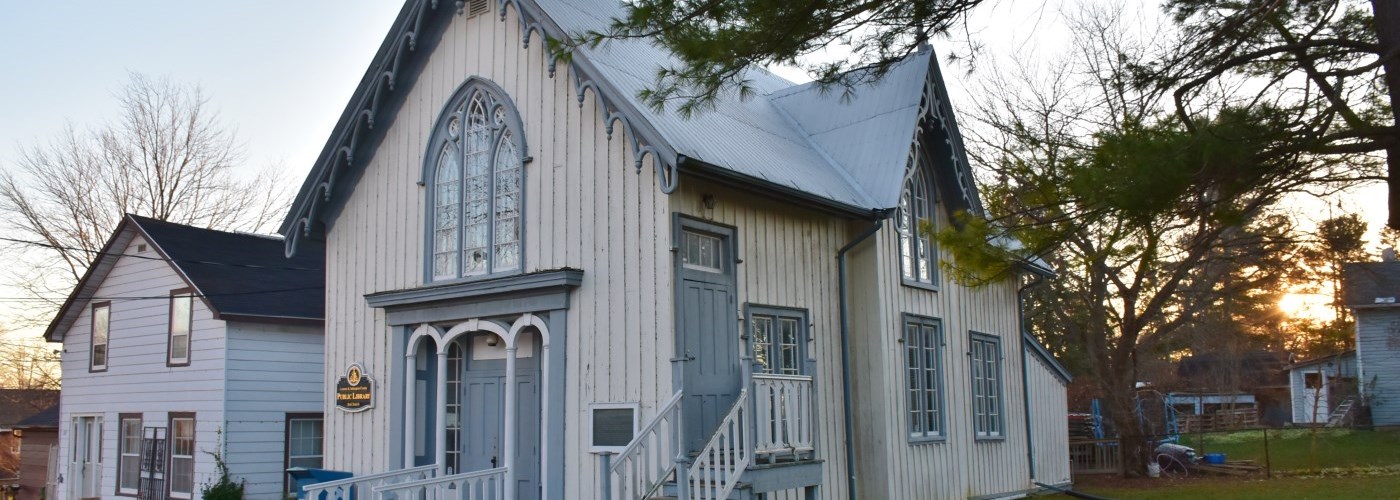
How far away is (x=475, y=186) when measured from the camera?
13656mm

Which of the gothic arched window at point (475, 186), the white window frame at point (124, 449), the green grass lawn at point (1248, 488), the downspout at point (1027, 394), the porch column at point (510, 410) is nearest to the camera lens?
the porch column at point (510, 410)

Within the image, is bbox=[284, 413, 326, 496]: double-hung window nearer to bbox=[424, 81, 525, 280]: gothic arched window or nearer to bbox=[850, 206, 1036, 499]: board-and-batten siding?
bbox=[424, 81, 525, 280]: gothic arched window

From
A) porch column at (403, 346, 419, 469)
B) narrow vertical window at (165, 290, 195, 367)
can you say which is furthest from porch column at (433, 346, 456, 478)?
narrow vertical window at (165, 290, 195, 367)

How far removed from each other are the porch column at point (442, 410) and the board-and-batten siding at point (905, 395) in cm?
513

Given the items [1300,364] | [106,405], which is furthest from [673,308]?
[1300,364]

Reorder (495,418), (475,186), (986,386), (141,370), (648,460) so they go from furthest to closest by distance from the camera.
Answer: (141,370), (986,386), (475,186), (495,418), (648,460)

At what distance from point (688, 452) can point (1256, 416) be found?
41908mm

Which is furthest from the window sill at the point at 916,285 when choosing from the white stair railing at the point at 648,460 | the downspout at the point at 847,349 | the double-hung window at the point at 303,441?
the double-hung window at the point at 303,441

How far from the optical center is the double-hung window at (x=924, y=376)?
15095 millimetres

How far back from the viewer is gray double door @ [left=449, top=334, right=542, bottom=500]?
41.9ft

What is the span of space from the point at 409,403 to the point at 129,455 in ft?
37.4

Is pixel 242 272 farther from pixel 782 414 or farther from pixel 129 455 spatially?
pixel 782 414

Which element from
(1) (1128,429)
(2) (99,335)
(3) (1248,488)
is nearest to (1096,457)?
(1) (1128,429)

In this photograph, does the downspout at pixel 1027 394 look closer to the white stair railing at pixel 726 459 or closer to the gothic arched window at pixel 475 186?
the white stair railing at pixel 726 459
